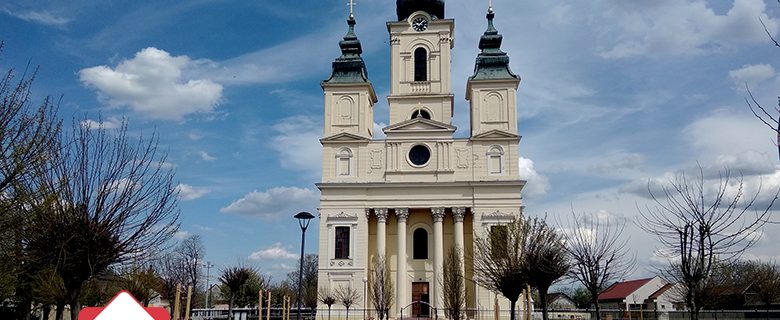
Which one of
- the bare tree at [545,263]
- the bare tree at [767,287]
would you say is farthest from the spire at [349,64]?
the bare tree at [767,287]

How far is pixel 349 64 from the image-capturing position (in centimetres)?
5662

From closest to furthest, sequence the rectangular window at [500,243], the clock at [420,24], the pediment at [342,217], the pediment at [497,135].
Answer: the rectangular window at [500,243]
the pediment at [342,217]
the pediment at [497,135]
the clock at [420,24]

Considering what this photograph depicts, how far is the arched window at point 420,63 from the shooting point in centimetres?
5684

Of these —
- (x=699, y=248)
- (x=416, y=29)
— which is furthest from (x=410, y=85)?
(x=699, y=248)

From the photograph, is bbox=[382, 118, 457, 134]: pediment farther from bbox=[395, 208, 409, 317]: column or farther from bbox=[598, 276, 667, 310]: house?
bbox=[598, 276, 667, 310]: house

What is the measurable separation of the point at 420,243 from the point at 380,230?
4001 mm

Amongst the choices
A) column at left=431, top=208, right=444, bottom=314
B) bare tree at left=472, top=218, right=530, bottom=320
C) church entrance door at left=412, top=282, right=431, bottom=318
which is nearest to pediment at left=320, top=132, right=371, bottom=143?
column at left=431, top=208, right=444, bottom=314

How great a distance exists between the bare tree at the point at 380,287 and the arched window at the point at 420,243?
3.47 m

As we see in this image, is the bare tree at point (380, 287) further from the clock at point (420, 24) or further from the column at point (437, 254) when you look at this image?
the clock at point (420, 24)

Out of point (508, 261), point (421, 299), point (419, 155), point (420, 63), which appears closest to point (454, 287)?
point (508, 261)

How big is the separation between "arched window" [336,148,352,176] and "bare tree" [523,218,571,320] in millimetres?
24302

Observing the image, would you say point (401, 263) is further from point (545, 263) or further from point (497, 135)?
point (545, 263)

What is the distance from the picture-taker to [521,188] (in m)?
51.6

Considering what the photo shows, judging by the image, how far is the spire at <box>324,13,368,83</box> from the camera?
55969 mm
